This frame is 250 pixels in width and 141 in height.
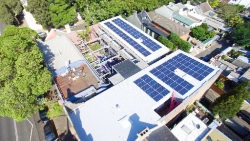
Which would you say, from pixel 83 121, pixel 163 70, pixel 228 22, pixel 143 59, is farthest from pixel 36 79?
pixel 228 22

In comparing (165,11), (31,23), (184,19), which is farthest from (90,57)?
(184,19)

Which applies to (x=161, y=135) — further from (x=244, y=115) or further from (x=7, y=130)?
(x=7, y=130)

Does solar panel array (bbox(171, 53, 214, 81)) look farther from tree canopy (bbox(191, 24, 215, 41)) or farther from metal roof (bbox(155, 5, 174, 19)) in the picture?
metal roof (bbox(155, 5, 174, 19))

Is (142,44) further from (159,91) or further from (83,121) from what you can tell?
(83,121)

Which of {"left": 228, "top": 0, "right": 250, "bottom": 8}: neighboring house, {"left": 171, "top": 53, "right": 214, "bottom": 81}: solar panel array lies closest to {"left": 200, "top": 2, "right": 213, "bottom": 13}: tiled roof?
{"left": 228, "top": 0, "right": 250, "bottom": 8}: neighboring house

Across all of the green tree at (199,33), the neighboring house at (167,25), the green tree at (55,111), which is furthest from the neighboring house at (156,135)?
the green tree at (199,33)

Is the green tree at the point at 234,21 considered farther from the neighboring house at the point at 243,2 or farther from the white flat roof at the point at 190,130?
the white flat roof at the point at 190,130
